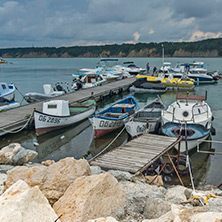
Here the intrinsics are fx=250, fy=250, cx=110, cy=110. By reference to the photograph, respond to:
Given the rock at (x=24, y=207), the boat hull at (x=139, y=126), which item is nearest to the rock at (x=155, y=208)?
the rock at (x=24, y=207)

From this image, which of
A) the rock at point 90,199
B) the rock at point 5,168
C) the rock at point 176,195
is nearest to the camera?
the rock at point 90,199

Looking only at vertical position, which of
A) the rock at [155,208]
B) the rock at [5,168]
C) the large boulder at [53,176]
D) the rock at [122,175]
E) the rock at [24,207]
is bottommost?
the rock at [5,168]

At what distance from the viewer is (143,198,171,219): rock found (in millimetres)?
5670

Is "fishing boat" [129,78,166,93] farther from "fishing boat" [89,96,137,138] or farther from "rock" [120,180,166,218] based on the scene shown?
"rock" [120,180,166,218]

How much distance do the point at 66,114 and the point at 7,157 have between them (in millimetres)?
9608

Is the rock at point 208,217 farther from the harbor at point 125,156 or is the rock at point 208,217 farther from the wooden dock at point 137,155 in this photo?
the wooden dock at point 137,155

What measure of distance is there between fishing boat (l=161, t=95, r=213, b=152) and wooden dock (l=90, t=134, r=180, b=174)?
192 cm

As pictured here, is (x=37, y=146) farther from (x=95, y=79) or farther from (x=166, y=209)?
(x=95, y=79)

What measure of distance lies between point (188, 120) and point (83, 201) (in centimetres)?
1188

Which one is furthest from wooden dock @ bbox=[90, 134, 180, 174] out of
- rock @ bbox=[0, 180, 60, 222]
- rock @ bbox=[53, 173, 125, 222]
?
rock @ bbox=[0, 180, 60, 222]

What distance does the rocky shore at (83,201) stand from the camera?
442 cm

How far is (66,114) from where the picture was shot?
19406mm

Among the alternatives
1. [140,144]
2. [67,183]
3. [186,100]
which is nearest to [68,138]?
[140,144]

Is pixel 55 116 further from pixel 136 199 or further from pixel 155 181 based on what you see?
pixel 136 199
